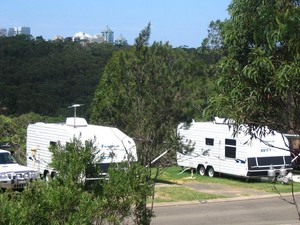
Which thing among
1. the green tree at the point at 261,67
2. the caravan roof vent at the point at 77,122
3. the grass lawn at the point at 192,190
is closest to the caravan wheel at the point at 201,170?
the grass lawn at the point at 192,190

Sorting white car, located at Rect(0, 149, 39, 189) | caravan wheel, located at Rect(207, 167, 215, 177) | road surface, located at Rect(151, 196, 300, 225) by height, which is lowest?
road surface, located at Rect(151, 196, 300, 225)

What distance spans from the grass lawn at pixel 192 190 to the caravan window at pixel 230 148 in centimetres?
109

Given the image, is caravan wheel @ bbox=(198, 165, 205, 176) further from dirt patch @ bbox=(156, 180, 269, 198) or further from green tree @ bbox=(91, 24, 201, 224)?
green tree @ bbox=(91, 24, 201, 224)

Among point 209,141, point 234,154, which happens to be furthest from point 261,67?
point 209,141

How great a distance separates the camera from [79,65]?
221 feet

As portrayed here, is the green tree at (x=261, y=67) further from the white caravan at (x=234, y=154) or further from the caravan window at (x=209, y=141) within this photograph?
the caravan window at (x=209, y=141)

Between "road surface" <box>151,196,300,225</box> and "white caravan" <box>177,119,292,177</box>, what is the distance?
12.1 ft

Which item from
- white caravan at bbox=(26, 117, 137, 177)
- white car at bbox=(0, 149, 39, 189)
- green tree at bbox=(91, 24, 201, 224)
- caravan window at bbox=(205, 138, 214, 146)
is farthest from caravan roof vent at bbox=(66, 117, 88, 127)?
green tree at bbox=(91, 24, 201, 224)

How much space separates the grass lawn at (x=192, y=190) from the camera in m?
21.9

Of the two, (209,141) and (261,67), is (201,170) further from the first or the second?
(261,67)

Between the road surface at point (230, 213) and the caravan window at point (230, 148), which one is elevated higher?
the caravan window at point (230, 148)

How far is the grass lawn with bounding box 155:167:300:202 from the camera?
2188 centimetres

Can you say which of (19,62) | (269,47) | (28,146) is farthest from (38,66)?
(269,47)

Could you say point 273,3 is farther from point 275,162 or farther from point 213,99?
point 275,162
